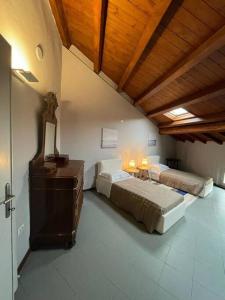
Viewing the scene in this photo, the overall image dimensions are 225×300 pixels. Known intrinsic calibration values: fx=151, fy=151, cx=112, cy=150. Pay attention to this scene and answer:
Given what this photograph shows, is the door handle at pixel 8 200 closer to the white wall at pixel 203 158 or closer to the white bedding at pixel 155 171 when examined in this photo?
the white bedding at pixel 155 171

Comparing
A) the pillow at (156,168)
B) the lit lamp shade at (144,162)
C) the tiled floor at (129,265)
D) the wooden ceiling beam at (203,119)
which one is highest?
the wooden ceiling beam at (203,119)

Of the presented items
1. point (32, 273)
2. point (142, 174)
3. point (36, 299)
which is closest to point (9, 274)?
point (36, 299)

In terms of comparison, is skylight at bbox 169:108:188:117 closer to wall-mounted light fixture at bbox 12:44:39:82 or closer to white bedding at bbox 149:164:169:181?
white bedding at bbox 149:164:169:181

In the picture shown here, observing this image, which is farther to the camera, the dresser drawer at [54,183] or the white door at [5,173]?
the dresser drawer at [54,183]

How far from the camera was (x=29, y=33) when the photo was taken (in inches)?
66.0

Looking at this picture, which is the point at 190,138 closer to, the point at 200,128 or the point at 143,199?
the point at 200,128

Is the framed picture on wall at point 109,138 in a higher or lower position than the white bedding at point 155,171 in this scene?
higher

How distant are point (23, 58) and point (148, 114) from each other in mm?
4091

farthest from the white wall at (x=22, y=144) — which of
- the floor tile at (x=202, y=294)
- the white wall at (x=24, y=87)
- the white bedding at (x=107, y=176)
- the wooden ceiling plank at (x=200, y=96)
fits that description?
the wooden ceiling plank at (x=200, y=96)

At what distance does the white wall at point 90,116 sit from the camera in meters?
3.57

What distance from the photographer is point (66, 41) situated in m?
3.22

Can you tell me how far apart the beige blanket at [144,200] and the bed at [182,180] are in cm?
155

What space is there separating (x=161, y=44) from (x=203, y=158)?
4732 millimetres

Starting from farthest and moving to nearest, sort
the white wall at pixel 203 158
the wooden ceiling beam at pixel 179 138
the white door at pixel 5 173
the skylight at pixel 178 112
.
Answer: the wooden ceiling beam at pixel 179 138 → the white wall at pixel 203 158 → the skylight at pixel 178 112 → the white door at pixel 5 173
